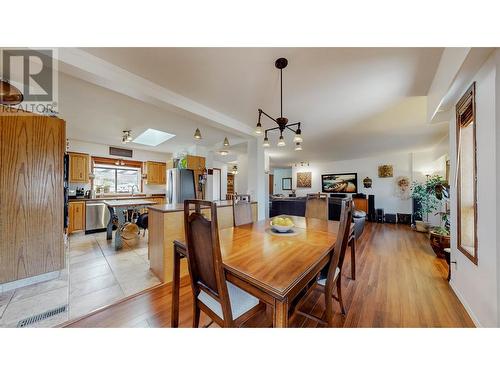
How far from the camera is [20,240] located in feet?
6.56

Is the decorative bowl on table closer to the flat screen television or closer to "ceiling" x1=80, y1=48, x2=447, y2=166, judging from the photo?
"ceiling" x1=80, y1=48, x2=447, y2=166

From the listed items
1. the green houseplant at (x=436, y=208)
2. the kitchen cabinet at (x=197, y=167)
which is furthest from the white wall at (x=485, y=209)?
the kitchen cabinet at (x=197, y=167)

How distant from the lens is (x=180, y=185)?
409 centimetres

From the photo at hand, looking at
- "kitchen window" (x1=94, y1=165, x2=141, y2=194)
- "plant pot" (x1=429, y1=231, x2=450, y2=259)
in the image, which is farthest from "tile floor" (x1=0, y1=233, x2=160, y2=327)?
"plant pot" (x1=429, y1=231, x2=450, y2=259)

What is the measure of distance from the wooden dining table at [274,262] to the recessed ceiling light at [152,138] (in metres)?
3.58

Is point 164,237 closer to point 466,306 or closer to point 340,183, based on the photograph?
point 466,306

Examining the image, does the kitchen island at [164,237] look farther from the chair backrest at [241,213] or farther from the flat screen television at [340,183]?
the flat screen television at [340,183]

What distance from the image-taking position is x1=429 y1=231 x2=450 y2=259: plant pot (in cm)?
272

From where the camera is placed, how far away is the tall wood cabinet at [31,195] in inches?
75.9

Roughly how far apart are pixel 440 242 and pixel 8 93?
539 centimetres

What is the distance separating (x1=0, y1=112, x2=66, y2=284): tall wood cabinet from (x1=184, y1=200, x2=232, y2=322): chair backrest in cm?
230
